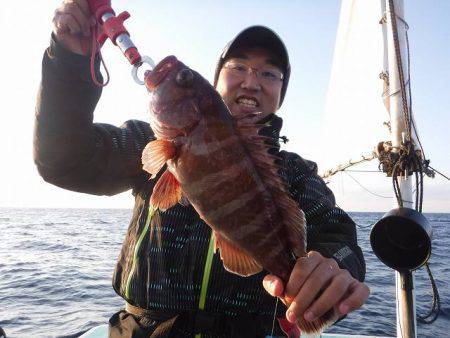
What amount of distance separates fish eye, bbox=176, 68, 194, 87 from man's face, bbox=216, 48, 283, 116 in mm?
1276

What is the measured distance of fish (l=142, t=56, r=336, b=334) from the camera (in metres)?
2.07

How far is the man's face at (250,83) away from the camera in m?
3.65

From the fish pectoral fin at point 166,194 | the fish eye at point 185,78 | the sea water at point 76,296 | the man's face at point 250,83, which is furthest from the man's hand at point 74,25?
the sea water at point 76,296

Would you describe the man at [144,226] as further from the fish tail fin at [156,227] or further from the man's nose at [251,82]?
the man's nose at [251,82]

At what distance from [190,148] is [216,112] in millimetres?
272

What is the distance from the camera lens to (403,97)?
680 cm

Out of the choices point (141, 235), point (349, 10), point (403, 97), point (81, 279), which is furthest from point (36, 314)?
point (349, 10)

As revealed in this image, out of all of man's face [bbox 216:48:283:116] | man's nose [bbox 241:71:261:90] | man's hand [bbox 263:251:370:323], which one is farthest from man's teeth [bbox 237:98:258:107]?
man's hand [bbox 263:251:370:323]

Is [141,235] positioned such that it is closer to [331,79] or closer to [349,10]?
[349,10]

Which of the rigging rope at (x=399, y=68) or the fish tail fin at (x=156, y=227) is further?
the rigging rope at (x=399, y=68)

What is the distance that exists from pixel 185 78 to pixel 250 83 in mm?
1353

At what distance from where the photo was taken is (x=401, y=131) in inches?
263

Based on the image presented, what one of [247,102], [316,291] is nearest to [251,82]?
[247,102]

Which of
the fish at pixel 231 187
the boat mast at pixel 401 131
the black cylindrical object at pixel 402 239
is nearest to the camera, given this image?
the fish at pixel 231 187
